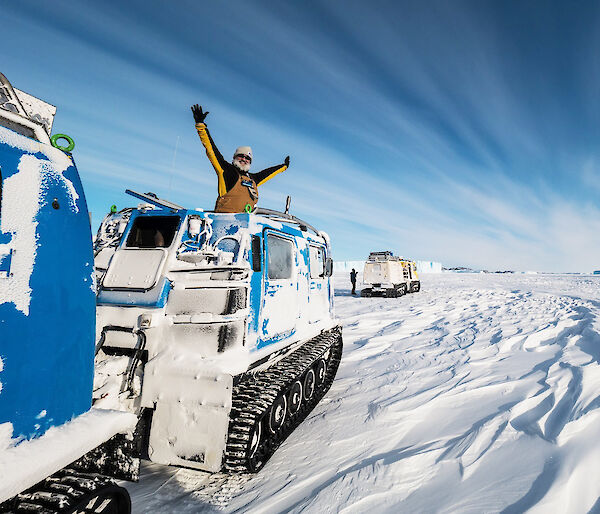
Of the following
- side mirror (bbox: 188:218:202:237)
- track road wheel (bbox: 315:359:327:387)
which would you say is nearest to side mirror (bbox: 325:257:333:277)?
track road wheel (bbox: 315:359:327:387)

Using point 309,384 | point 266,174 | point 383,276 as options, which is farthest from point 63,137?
point 383,276

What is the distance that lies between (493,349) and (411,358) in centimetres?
176

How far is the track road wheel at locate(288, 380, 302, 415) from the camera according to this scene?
146 inches

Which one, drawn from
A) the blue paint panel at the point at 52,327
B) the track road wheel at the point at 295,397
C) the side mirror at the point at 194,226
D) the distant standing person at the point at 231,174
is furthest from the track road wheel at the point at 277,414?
the distant standing person at the point at 231,174

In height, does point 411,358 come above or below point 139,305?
below

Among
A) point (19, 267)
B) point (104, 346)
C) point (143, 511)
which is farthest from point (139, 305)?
point (19, 267)

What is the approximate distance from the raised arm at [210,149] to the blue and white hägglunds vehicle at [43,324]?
→ 10.8 feet

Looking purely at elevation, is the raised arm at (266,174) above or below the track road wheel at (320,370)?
above

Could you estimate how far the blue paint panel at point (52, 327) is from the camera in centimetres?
124

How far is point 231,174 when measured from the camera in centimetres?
487

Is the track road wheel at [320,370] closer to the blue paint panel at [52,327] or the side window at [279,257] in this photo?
the side window at [279,257]

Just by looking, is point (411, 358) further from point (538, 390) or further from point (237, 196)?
point (237, 196)

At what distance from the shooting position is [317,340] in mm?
4852

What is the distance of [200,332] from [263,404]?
82 centimetres
